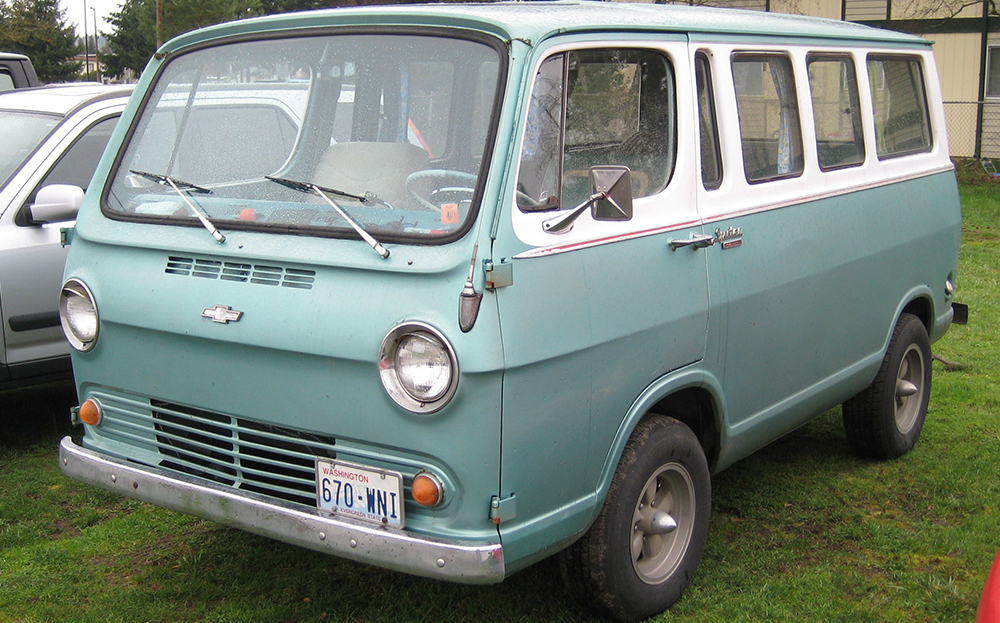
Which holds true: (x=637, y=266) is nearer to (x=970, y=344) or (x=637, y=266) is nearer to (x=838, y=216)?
(x=838, y=216)

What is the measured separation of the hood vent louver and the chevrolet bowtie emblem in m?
0.11

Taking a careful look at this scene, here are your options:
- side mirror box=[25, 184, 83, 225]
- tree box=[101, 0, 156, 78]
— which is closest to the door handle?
side mirror box=[25, 184, 83, 225]

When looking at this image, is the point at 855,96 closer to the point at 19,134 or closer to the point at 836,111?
the point at 836,111

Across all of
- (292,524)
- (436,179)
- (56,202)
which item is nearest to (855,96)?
(436,179)

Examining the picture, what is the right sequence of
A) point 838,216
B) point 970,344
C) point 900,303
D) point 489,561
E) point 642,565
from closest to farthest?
point 489,561 → point 642,565 → point 838,216 → point 900,303 → point 970,344

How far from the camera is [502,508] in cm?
301

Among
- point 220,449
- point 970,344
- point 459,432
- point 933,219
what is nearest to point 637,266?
point 459,432

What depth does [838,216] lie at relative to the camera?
4.53m

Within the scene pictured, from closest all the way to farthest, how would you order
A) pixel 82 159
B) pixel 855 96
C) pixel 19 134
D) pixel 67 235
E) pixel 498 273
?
1. pixel 498 273
2. pixel 67 235
3. pixel 855 96
4. pixel 82 159
5. pixel 19 134

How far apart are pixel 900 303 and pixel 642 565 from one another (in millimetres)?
2224

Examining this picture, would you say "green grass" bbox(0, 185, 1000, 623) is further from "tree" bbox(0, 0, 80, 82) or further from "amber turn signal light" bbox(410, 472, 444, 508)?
"tree" bbox(0, 0, 80, 82)

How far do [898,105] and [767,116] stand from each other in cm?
142

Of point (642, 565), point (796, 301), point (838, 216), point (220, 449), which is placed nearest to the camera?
point (220, 449)

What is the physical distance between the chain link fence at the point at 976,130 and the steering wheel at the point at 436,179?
20031 mm
